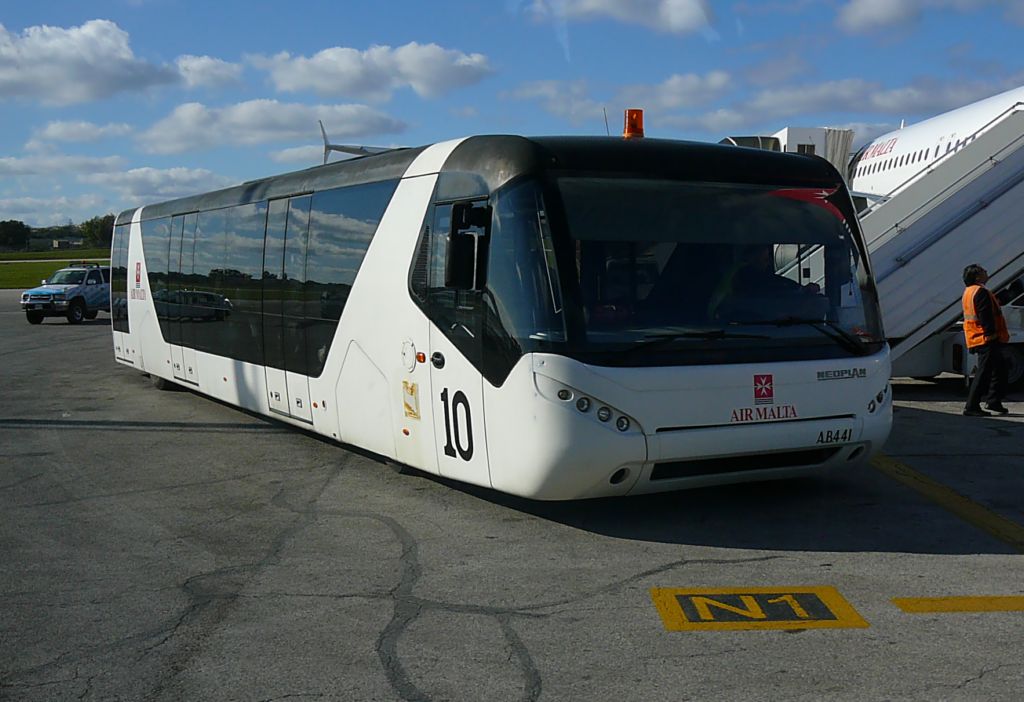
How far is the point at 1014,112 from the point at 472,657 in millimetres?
12478

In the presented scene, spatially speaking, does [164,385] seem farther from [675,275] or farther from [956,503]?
[956,503]

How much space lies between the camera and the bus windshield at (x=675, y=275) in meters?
6.98

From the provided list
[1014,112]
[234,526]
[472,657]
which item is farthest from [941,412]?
[472,657]

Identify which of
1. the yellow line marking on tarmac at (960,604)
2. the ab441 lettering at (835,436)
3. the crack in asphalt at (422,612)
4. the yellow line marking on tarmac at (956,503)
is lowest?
the yellow line marking on tarmac at (956,503)

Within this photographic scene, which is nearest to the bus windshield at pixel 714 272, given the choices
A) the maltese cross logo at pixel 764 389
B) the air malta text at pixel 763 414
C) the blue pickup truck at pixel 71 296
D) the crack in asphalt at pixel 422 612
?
the maltese cross logo at pixel 764 389

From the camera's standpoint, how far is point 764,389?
7.23 metres

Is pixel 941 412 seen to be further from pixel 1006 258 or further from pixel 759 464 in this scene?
pixel 759 464

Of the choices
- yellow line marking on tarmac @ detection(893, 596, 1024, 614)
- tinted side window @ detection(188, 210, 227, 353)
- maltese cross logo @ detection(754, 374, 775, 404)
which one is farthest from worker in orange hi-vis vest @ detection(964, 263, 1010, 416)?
tinted side window @ detection(188, 210, 227, 353)

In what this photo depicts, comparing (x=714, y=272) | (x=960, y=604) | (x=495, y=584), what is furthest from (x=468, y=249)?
(x=960, y=604)

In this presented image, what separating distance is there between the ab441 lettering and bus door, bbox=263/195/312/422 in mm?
4806

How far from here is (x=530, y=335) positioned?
6.96 meters

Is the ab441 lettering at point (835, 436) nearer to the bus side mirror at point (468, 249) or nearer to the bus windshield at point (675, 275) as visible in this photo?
the bus windshield at point (675, 275)

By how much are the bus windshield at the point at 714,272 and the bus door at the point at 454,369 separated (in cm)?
88

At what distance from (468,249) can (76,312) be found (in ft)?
109
